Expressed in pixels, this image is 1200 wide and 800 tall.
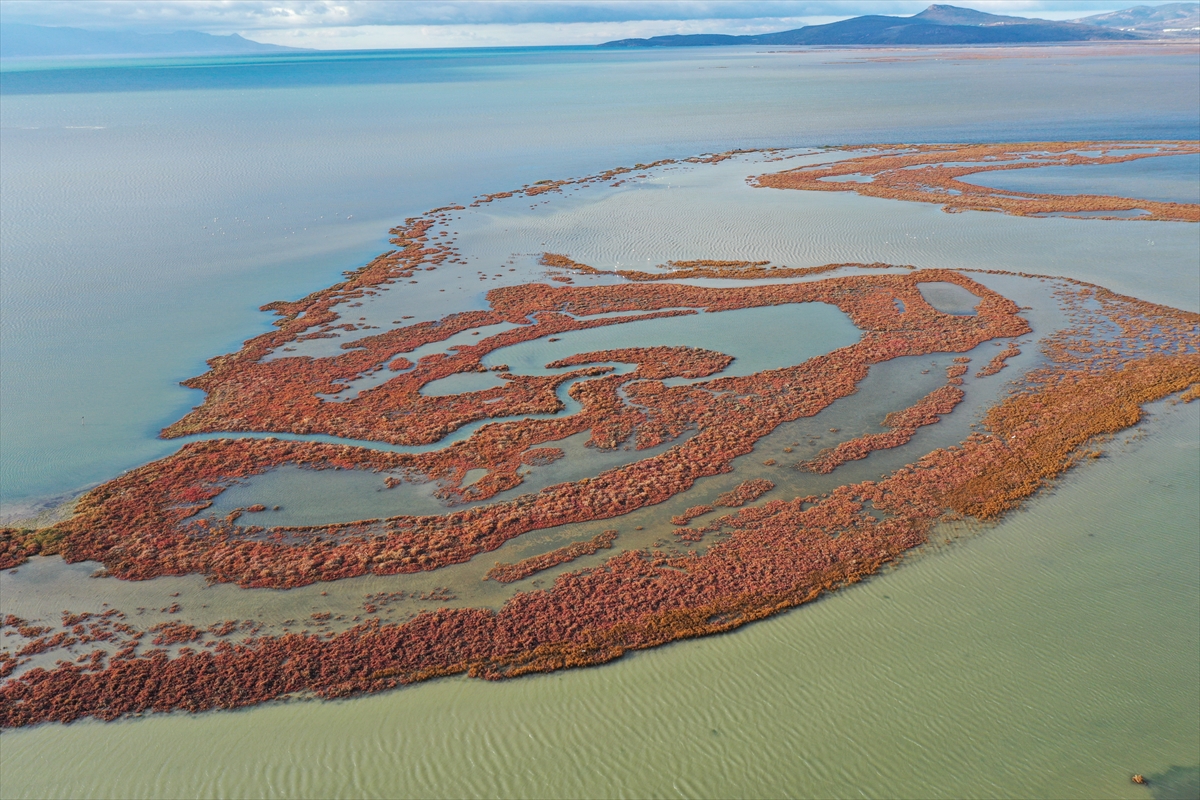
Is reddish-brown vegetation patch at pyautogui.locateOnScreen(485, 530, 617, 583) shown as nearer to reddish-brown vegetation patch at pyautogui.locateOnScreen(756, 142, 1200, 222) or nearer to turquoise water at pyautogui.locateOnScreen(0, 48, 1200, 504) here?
turquoise water at pyautogui.locateOnScreen(0, 48, 1200, 504)

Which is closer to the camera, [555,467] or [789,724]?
[789,724]

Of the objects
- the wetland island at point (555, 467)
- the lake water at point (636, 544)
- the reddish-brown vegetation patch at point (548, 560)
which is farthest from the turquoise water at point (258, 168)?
the reddish-brown vegetation patch at point (548, 560)

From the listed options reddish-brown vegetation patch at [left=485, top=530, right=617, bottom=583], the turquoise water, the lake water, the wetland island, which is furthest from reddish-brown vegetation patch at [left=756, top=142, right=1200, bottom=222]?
reddish-brown vegetation patch at [left=485, top=530, right=617, bottom=583]

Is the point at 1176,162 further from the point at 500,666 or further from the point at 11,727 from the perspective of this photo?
the point at 11,727

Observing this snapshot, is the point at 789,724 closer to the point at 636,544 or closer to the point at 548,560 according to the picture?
the point at 636,544

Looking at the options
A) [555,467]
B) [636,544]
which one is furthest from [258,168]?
[636,544]
